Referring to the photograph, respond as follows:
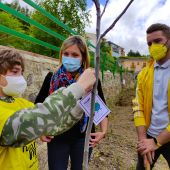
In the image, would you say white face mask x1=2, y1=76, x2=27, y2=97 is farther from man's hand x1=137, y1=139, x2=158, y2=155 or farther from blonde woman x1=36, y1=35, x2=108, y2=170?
man's hand x1=137, y1=139, x2=158, y2=155

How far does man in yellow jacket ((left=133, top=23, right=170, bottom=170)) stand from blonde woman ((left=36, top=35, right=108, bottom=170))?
1.10 ft

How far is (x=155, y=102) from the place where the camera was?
2.58m

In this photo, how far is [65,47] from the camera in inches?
98.6

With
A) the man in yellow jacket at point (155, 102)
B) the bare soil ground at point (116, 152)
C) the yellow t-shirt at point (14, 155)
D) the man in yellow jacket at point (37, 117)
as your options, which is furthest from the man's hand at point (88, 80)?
the bare soil ground at point (116, 152)

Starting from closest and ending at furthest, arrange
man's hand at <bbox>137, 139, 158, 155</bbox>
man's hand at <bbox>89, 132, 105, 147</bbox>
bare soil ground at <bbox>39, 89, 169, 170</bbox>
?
man's hand at <bbox>89, 132, 105, 147</bbox> → man's hand at <bbox>137, 139, 158, 155</bbox> → bare soil ground at <bbox>39, 89, 169, 170</bbox>

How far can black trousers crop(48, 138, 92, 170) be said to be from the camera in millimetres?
2447

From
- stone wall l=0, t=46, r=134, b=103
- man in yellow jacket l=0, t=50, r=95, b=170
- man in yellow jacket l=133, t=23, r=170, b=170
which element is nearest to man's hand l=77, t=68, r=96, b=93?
man in yellow jacket l=0, t=50, r=95, b=170

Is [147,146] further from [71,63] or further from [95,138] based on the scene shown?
[71,63]

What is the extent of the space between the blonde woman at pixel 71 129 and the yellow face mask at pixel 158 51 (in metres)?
0.48

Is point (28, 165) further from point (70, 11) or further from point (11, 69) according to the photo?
point (70, 11)

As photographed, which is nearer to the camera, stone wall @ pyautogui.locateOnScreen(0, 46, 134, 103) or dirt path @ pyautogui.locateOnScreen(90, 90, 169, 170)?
stone wall @ pyautogui.locateOnScreen(0, 46, 134, 103)

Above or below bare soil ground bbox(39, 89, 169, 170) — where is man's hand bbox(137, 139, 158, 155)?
above

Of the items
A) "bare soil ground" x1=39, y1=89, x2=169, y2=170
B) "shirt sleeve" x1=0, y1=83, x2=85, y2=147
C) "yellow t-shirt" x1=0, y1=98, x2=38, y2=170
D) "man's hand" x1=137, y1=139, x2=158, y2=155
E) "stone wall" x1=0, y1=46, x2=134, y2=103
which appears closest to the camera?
"shirt sleeve" x1=0, y1=83, x2=85, y2=147

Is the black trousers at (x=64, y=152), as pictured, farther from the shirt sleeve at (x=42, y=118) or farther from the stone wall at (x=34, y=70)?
the stone wall at (x=34, y=70)
